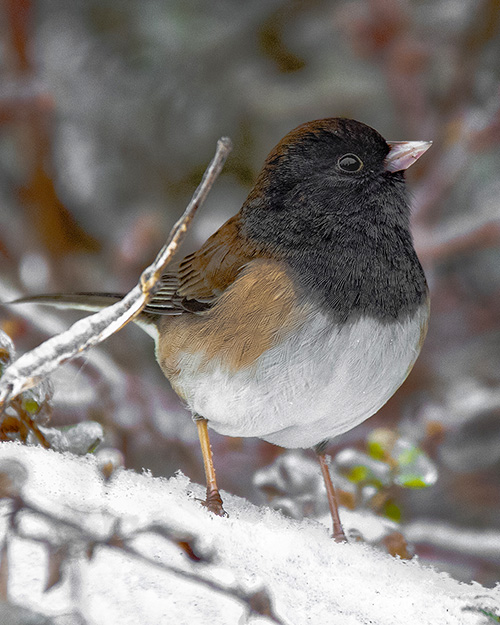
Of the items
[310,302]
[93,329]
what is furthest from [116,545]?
[310,302]

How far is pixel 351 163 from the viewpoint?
A: 1.43 meters

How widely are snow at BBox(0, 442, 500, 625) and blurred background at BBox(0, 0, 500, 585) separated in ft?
3.60

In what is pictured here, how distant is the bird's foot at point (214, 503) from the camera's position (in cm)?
130

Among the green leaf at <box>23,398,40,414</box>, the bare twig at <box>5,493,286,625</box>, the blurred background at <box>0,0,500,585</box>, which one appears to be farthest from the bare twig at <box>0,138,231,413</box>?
the blurred background at <box>0,0,500,585</box>

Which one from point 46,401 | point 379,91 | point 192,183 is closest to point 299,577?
point 46,401

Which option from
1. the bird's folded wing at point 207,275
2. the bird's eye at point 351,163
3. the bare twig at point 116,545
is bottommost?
the bare twig at point 116,545

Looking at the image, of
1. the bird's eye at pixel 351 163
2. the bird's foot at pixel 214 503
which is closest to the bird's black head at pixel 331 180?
the bird's eye at pixel 351 163

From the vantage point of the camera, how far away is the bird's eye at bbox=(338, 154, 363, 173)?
1436mm

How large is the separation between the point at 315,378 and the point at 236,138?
193cm

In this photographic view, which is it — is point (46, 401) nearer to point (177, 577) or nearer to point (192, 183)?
point (177, 577)

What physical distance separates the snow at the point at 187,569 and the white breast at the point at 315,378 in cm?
18

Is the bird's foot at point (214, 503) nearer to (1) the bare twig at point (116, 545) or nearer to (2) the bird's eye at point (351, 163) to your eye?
(1) the bare twig at point (116, 545)

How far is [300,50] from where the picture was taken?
10.1 ft

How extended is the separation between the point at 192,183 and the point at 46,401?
1837 millimetres
